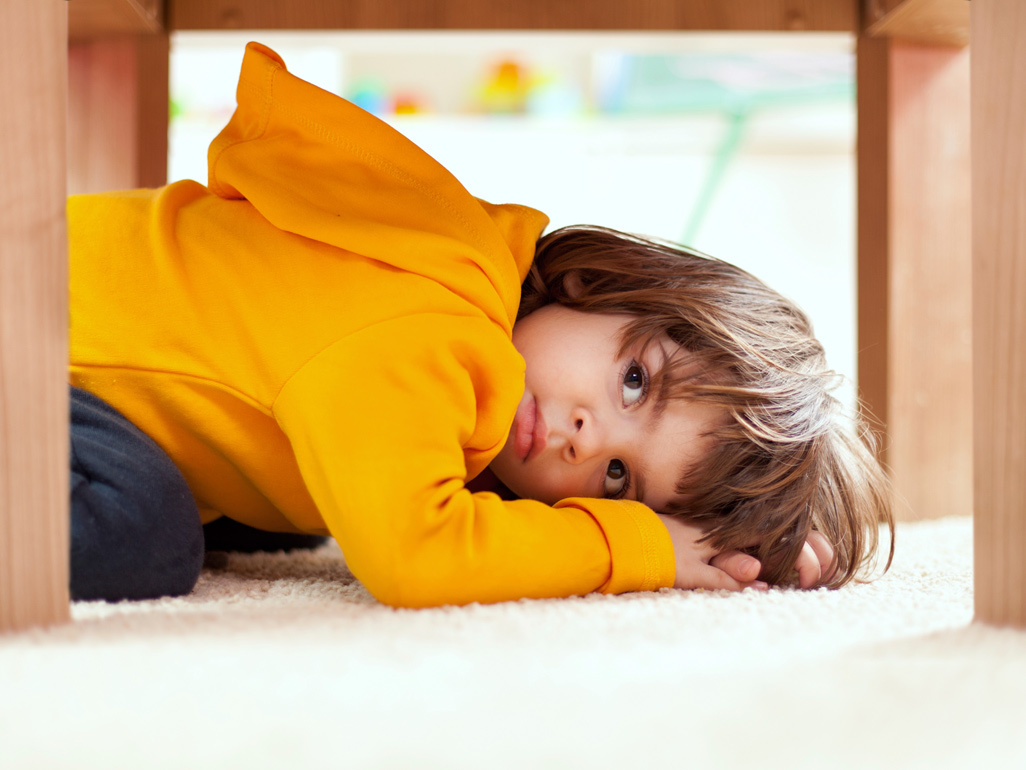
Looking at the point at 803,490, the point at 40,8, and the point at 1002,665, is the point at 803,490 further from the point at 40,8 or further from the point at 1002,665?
the point at 40,8

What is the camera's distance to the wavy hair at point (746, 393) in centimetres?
70

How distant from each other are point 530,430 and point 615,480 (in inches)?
3.4

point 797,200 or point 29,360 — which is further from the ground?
point 797,200

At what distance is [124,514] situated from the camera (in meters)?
0.57

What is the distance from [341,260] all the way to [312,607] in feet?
0.82

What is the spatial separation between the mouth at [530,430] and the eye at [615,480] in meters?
0.06

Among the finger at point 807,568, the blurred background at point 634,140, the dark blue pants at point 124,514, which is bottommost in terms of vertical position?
the finger at point 807,568

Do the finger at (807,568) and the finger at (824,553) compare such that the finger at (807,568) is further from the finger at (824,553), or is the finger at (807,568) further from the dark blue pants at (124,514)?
the dark blue pants at (124,514)

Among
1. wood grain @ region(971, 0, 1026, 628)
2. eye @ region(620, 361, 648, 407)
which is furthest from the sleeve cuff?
wood grain @ region(971, 0, 1026, 628)

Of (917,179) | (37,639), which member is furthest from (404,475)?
(917,179)

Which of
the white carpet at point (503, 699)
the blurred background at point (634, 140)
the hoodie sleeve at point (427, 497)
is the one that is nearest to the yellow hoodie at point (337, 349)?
the hoodie sleeve at point (427, 497)

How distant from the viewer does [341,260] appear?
0.63 m

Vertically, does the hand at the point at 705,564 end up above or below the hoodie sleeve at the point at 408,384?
below

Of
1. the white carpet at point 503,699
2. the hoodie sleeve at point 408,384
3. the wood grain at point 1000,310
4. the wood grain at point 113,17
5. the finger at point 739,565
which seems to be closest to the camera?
the white carpet at point 503,699
